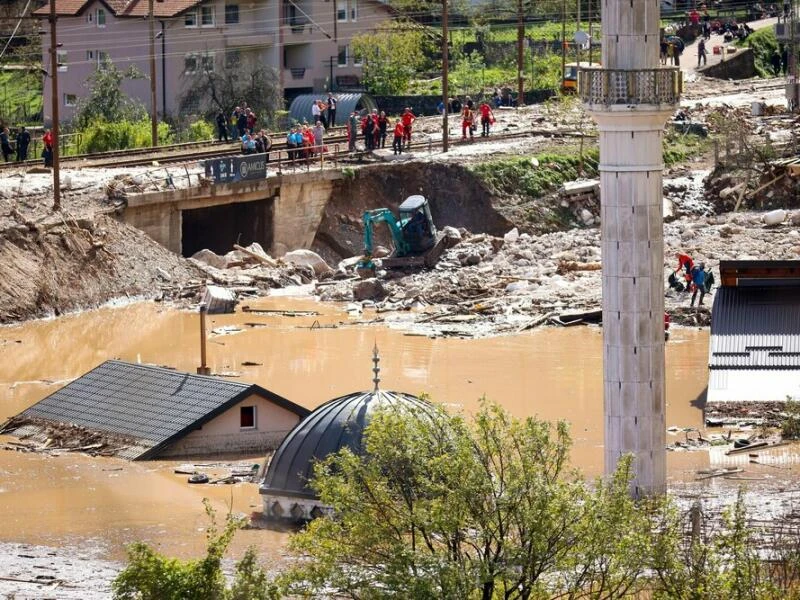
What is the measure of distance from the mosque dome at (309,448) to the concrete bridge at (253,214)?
2739 centimetres

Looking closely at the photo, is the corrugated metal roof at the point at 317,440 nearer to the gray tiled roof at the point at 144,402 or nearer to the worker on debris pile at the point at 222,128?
the gray tiled roof at the point at 144,402

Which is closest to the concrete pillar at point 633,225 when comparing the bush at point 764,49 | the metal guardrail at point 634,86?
the metal guardrail at point 634,86

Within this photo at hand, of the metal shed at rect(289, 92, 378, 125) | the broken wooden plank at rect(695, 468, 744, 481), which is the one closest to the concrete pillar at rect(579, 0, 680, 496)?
the broken wooden plank at rect(695, 468, 744, 481)

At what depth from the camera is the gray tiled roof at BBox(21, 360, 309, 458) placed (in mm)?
35688

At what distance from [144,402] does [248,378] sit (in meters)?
6.91

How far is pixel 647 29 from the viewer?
92.9 ft

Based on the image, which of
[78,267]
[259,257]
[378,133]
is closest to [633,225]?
[78,267]

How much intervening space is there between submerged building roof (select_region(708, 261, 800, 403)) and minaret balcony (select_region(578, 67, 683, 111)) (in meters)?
10.8

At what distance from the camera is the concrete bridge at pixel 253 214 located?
57.8 metres

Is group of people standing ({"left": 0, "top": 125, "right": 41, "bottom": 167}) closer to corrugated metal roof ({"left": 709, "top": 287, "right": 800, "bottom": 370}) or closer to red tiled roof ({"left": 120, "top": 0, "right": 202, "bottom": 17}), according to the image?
red tiled roof ({"left": 120, "top": 0, "right": 202, "bottom": 17})

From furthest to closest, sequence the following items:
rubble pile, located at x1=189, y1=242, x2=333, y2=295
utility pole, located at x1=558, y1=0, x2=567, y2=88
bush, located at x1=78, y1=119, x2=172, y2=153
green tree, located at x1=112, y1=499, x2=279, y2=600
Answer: utility pole, located at x1=558, y1=0, x2=567, y2=88, bush, located at x1=78, y1=119, x2=172, y2=153, rubble pile, located at x1=189, y1=242, x2=333, y2=295, green tree, located at x1=112, y1=499, x2=279, y2=600

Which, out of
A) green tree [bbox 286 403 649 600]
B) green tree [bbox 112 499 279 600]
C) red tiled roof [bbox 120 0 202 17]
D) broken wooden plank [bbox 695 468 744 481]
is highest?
red tiled roof [bbox 120 0 202 17]

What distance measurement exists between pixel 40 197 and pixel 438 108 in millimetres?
24682

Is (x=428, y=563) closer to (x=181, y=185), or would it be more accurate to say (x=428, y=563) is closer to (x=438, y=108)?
(x=181, y=185)
